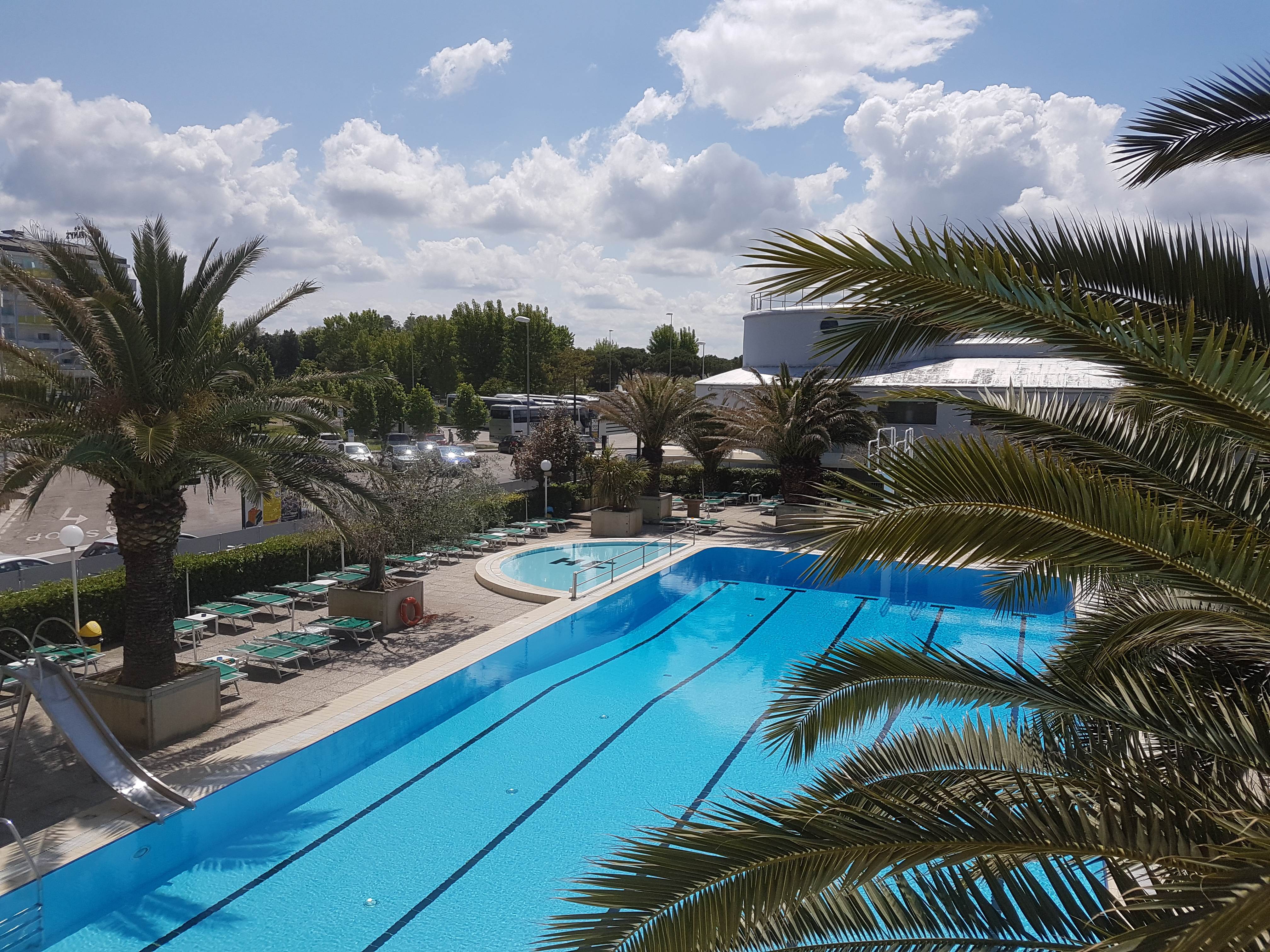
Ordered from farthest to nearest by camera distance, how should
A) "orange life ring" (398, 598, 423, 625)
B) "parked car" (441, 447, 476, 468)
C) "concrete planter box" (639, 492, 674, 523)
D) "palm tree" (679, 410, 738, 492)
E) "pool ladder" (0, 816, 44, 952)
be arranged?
"palm tree" (679, 410, 738, 492) → "concrete planter box" (639, 492, 674, 523) → "parked car" (441, 447, 476, 468) → "orange life ring" (398, 598, 423, 625) → "pool ladder" (0, 816, 44, 952)

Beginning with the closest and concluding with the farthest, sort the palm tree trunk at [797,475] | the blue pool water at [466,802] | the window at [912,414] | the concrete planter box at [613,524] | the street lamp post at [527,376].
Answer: the blue pool water at [466,802] < the concrete planter box at [613,524] < the palm tree trunk at [797,475] < the window at [912,414] < the street lamp post at [527,376]

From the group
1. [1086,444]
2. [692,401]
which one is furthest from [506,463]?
[1086,444]

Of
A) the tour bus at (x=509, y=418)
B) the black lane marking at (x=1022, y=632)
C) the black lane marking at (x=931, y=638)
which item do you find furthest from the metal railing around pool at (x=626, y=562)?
the tour bus at (x=509, y=418)

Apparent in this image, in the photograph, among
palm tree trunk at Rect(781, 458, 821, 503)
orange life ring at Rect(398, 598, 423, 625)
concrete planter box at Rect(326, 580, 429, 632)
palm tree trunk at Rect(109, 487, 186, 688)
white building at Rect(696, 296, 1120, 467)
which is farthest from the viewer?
white building at Rect(696, 296, 1120, 467)

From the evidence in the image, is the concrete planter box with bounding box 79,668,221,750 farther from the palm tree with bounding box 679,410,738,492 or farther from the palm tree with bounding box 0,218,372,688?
the palm tree with bounding box 679,410,738,492

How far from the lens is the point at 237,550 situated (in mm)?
15328

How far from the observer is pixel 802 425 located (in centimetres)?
2450

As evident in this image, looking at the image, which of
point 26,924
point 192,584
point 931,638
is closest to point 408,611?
point 192,584

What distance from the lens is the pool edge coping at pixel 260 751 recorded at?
708 cm

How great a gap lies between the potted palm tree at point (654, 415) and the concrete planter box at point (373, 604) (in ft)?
39.3

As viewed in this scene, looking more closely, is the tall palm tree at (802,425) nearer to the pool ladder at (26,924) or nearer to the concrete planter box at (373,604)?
the concrete planter box at (373,604)

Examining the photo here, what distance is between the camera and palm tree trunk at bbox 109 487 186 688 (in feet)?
31.2

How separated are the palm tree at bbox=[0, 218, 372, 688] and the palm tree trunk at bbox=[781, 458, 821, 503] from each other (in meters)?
16.5

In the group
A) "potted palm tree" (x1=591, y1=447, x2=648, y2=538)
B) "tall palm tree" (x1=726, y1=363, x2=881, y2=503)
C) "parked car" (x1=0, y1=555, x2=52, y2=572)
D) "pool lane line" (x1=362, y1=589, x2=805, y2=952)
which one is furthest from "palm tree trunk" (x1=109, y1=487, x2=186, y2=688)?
"tall palm tree" (x1=726, y1=363, x2=881, y2=503)
